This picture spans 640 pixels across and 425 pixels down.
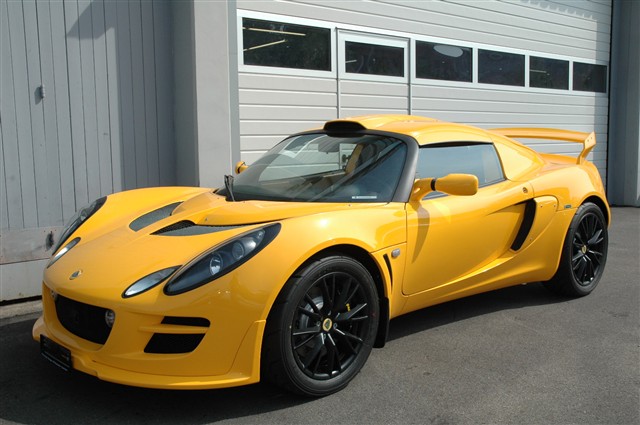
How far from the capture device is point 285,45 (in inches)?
265

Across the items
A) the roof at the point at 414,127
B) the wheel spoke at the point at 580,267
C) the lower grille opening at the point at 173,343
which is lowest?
the wheel spoke at the point at 580,267

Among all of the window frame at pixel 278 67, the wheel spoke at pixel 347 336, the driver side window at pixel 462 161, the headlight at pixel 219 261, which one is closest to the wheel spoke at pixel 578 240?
the driver side window at pixel 462 161

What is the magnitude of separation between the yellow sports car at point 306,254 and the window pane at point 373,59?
334cm

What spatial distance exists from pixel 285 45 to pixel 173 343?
15.8ft

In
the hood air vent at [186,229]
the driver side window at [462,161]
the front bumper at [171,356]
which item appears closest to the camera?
the front bumper at [171,356]

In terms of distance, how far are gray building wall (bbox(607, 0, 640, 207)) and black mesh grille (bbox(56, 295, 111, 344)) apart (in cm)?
1107

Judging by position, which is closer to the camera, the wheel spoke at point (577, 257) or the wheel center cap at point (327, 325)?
the wheel center cap at point (327, 325)

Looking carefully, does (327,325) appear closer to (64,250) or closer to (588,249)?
(64,250)

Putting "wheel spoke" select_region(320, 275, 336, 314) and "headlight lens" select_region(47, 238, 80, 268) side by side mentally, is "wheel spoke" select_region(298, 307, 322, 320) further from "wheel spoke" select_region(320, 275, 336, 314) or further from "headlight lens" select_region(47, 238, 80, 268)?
"headlight lens" select_region(47, 238, 80, 268)

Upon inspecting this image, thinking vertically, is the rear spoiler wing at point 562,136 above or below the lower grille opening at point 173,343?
above

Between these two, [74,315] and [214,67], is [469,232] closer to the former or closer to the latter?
[74,315]

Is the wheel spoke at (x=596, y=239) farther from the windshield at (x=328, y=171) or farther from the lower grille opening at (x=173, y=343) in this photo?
the lower grille opening at (x=173, y=343)

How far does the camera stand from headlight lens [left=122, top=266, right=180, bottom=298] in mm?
2629

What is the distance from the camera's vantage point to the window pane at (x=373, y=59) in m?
7.36
